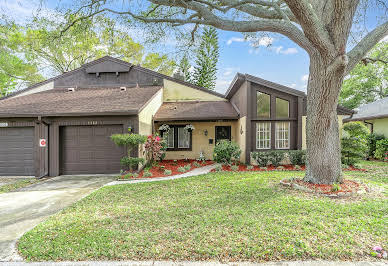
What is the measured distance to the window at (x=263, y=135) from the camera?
9602 millimetres

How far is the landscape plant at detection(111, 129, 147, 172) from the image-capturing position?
24.5 ft

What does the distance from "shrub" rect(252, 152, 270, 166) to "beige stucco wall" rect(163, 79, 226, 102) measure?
209 inches

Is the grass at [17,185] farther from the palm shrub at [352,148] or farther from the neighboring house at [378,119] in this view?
the neighboring house at [378,119]

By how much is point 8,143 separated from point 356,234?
12.2 metres

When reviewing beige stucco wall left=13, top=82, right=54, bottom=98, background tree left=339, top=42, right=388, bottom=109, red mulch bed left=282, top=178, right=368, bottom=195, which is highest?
background tree left=339, top=42, right=388, bottom=109

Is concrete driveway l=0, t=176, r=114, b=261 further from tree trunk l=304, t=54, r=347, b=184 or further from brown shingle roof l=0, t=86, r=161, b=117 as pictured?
tree trunk l=304, t=54, r=347, b=184

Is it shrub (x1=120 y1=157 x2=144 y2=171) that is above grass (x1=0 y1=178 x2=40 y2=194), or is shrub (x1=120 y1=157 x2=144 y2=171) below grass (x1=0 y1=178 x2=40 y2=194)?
above

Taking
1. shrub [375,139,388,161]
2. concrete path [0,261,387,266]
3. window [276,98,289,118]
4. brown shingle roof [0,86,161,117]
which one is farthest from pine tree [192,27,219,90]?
concrete path [0,261,387,266]

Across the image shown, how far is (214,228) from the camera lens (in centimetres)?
331

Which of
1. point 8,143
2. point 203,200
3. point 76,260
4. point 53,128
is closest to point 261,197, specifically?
point 203,200

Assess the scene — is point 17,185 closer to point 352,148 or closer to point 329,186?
point 329,186

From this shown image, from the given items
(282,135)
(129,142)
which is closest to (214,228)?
(129,142)

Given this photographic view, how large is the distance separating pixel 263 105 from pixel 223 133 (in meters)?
2.98

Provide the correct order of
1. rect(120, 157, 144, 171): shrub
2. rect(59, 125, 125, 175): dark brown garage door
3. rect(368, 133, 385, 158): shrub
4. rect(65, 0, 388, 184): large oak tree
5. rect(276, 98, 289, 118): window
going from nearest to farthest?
rect(65, 0, 388, 184): large oak tree
rect(120, 157, 144, 171): shrub
rect(59, 125, 125, 175): dark brown garage door
rect(276, 98, 289, 118): window
rect(368, 133, 385, 158): shrub
